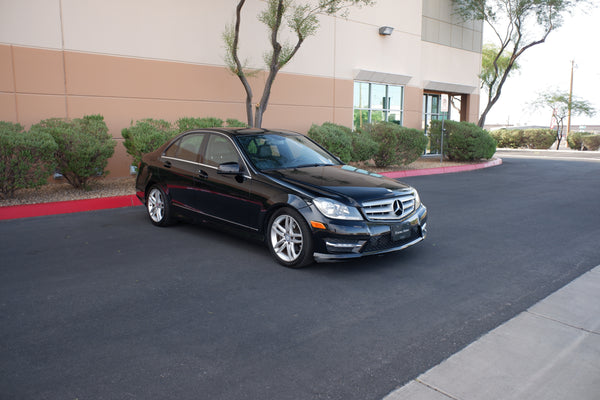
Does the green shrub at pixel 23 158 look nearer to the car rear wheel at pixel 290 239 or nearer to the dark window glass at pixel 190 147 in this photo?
the dark window glass at pixel 190 147

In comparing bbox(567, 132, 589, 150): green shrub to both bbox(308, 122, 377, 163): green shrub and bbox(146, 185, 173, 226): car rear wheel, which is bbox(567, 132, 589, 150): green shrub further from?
bbox(146, 185, 173, 226): car rear wheel

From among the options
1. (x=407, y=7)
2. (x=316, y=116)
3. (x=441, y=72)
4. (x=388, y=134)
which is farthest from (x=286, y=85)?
(x=441, y=72)

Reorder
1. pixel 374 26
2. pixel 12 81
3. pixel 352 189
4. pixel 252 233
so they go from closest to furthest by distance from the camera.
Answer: pixel 352 189 < pixel 252 233 < pixel 12 81 < pixel 374 26

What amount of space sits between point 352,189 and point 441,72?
20.0 metres

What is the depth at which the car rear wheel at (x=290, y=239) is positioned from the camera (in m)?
5.29

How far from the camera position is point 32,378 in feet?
10.3

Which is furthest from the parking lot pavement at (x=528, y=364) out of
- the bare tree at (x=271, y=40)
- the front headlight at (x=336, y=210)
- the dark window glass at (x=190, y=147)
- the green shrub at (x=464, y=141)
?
the green shrub at (x=464, y=141)

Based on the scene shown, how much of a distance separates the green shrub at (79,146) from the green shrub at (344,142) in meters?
5.91

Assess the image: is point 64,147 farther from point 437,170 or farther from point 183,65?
point 437,170

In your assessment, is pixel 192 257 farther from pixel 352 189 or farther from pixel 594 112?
pixel 594 112

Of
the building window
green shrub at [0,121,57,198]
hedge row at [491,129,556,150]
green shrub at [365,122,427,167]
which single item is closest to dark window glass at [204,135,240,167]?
green shrub at [0,121,57,198]

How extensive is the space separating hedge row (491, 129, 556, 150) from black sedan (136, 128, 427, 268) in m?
33.8

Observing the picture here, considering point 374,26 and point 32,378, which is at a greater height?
point 374,26

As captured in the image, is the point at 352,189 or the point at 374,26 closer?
the point at 352,189
